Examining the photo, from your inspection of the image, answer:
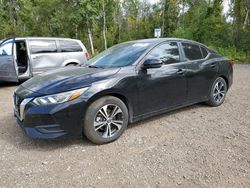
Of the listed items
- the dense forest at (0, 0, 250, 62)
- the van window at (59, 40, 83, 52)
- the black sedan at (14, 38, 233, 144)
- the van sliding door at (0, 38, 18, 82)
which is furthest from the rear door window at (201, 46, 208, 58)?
the dense forest at (0, 0, 250, 62)

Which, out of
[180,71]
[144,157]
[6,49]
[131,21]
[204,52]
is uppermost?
[131,21]

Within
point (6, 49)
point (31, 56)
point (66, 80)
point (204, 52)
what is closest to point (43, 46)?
point (31, 56)

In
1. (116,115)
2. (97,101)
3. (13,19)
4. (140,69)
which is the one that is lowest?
(116,115)

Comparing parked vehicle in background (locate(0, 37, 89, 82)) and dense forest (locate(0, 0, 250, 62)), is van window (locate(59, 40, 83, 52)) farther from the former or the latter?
dense forest (locate(0, 0, 250, 62))

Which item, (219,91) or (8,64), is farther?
(8,64)

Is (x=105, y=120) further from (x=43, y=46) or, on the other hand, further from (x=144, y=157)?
(x=43, y=46)

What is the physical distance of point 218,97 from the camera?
5250 millimetres

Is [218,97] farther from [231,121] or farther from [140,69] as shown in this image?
[140,69]

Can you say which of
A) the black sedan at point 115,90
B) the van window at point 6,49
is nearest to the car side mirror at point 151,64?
the black sedan at point 115,90

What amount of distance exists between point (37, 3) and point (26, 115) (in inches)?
1015

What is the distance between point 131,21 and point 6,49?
2692 cm

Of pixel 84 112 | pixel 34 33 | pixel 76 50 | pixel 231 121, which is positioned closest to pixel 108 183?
pixel 84 112

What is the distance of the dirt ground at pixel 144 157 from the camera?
269 centimetres

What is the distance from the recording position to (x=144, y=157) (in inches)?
124
